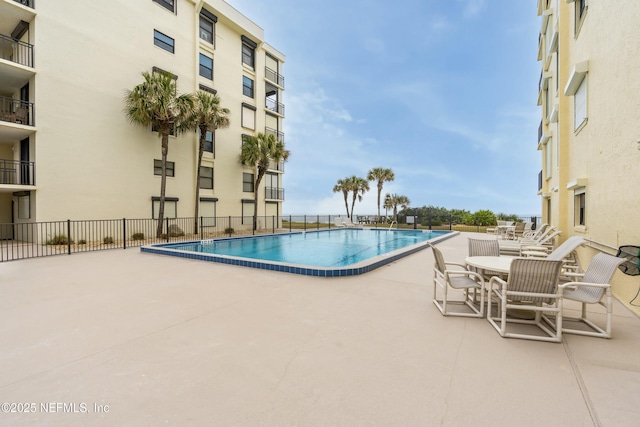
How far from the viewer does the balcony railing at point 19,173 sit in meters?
11.8

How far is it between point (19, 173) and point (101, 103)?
4504mm

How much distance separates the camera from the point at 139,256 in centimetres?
895

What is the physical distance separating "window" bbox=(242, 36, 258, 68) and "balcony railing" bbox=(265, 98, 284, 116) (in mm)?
2918

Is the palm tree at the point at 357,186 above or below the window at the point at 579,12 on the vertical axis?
below

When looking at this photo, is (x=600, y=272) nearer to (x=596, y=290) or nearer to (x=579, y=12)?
(x=596, y=290)

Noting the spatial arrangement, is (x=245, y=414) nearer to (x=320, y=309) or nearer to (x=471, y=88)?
(x=320, y=309)

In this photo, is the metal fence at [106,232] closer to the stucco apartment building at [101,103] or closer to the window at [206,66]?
the stucco apartment building at [101,103]

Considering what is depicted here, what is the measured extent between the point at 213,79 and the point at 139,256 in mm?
14494

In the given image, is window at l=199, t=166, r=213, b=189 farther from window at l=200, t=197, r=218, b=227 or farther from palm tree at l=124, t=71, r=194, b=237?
palm tree at l=124, t=71, r=194, b=237

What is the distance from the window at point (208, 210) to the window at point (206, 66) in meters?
8.06

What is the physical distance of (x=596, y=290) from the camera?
3.42 metres

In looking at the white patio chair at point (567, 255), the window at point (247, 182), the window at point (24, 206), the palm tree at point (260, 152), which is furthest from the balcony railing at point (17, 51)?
the white patio chair at point (567, 255)

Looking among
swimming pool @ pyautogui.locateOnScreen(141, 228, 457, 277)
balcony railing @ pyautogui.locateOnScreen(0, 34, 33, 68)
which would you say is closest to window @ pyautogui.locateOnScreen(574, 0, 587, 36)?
swimming pool @ pyautogui.locateOnScreen(141, 228, 457, 277)

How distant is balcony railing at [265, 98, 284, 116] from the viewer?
23969mm
